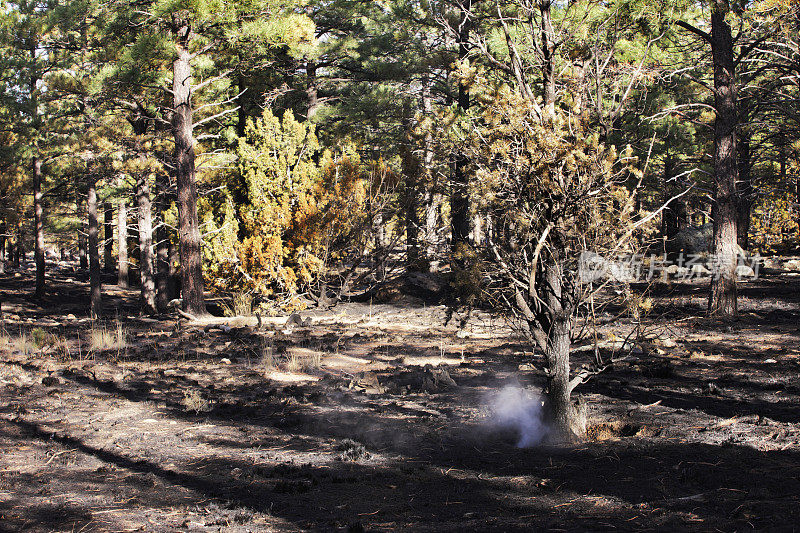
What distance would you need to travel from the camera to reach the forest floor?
430 centimetres

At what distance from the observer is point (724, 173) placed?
11688mm

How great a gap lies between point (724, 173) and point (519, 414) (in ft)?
26.1

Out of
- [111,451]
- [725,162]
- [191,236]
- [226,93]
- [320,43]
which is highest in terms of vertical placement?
[320,43]

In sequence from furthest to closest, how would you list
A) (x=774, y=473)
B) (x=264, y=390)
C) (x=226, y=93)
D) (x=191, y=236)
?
(x=226, y=93) < (x=191, y=236) < (x=264, y=390) < (x=774, y=473)

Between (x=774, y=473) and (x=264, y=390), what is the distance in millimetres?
5994

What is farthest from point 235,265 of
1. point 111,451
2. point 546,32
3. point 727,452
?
point 727,452

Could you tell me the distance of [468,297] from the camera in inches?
237

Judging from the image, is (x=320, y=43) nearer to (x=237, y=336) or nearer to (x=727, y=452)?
(x=237, y=336)

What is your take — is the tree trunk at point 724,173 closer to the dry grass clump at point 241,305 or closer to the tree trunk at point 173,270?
the dry grass clump at point 241,305

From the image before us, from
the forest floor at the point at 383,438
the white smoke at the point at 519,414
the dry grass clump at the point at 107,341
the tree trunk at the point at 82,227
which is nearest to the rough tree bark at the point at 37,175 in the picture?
the tree trunk at the point at 82,227

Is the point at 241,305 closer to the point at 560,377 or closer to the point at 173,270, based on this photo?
the point at 173,270

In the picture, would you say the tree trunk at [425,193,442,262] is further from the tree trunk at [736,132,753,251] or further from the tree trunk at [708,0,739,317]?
the tree trunk at [736,132,753,251]

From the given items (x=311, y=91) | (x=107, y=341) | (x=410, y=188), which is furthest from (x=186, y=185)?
(x=311, y=91)

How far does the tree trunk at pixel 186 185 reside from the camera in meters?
13.8
